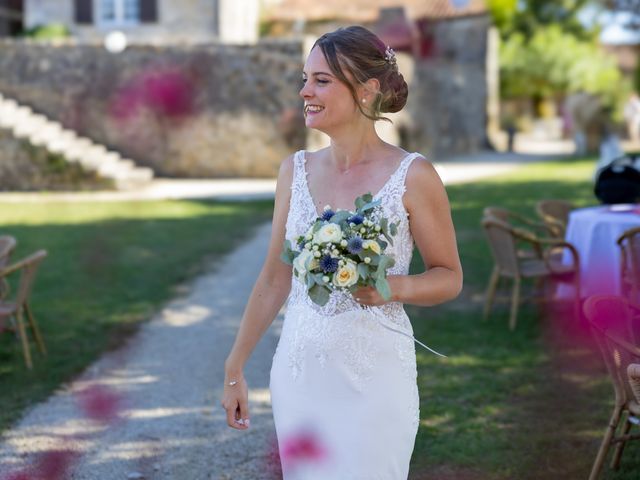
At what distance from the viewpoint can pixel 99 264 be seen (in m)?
10.6

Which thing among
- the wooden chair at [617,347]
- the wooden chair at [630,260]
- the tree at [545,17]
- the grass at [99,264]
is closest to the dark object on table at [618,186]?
the wooden chair at [630,260]

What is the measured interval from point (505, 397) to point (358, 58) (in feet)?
11.9

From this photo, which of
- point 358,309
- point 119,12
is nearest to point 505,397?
point 358,309

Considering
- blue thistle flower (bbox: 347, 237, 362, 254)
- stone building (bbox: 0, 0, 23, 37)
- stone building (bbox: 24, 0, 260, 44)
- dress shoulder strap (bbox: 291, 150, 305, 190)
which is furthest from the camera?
stone building (bbox: 0, 0, 23, 37)

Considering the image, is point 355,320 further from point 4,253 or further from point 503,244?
point 503,244

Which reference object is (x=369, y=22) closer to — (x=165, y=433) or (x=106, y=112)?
(x=106, y=112)

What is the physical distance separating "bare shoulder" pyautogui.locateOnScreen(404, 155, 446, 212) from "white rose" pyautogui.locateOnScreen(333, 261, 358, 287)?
0.34 meters

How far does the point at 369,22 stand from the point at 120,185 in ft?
40.9

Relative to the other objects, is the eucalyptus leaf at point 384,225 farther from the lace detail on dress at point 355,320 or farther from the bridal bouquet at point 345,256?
the lace detail on dress at point 355,320

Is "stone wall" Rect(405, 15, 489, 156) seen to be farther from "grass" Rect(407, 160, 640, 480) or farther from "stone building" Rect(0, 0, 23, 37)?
"grass" Rect(407, 160, 640, 480)

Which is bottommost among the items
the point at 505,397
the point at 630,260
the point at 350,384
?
the point at 505,397

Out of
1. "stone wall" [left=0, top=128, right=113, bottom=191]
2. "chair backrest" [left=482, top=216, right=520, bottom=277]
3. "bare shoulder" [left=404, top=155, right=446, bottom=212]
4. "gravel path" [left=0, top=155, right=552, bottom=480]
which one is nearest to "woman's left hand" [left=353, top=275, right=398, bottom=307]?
"bare shoulder" [left=404, top=155, right=446, bottom=212]

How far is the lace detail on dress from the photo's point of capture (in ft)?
8.77

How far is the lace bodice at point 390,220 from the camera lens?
268cm
